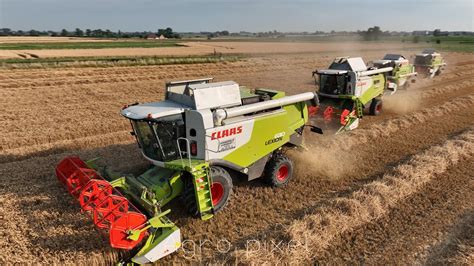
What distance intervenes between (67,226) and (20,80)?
16.2m

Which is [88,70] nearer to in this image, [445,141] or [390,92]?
[390,92]

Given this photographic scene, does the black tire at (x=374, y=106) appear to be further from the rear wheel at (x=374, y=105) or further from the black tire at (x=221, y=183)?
the black tire at (x=221, y=183)

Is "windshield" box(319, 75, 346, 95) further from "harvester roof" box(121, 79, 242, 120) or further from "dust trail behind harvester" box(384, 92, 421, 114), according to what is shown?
"harvester roof" box(121, 79, 242, 120)

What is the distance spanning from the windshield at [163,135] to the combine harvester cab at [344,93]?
6.26 metres

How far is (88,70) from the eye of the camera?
22.7m

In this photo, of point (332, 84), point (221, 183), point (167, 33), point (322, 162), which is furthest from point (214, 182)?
point (167, 33)

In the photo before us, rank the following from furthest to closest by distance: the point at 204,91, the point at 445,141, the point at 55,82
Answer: the point at 55,82
the point at 445,141
the point at 204,91

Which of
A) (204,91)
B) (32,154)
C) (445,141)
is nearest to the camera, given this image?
(204,91)

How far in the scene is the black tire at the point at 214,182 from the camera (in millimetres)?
6254

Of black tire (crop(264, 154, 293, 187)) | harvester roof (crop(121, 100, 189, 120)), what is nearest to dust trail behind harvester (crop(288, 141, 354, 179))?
black tire (crop(264, 154, 293, 187))

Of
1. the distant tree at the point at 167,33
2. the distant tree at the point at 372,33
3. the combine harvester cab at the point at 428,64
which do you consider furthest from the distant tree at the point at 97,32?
the combine harvester cab at the point at 428,64

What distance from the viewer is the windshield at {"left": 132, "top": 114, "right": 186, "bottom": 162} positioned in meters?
6.14

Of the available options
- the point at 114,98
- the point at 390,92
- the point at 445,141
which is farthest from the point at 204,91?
the point at 390,92

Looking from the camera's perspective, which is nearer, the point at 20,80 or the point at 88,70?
the point at 20,80
